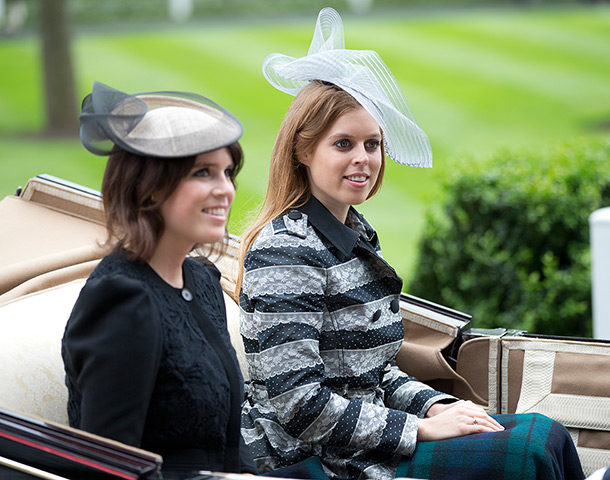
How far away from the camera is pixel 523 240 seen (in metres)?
5.27

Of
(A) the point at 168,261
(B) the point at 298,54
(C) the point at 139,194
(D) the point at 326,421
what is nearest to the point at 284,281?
(D) the point at 326,421

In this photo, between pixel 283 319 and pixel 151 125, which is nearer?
pixel 151 125

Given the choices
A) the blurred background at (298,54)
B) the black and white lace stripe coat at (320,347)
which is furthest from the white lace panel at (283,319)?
the blurred background at (298,54)

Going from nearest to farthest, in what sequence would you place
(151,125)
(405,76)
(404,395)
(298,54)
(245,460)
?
1. (151,125)
2. (245,460)
3. (404,395)
4. (298,54)
5. (405,76)

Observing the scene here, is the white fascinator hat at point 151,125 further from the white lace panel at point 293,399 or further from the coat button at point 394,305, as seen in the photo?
the coat button at point 394,305

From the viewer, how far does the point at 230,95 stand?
539 inches

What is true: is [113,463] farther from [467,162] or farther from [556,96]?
[556,96]

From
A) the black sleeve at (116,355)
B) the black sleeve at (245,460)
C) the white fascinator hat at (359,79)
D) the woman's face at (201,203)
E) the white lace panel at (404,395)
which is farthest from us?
the white lace panel at (404,395)

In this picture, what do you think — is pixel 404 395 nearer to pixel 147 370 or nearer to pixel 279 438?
pixel 279 438

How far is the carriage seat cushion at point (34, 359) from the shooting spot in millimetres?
2232

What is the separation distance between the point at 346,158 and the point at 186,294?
72 cm

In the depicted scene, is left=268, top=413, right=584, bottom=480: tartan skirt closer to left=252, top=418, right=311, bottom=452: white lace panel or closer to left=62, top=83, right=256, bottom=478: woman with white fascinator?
left=252, top=418, right=311, bottom=452: white lace panel

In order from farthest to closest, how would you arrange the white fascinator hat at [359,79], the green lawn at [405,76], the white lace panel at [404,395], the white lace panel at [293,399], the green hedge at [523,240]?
the green lawn at [405,76] → the green hedge at [523,240] → the white lace panel at [404,395] → the white fascinator hat at [359,79] → the white lace panel at [293,399]

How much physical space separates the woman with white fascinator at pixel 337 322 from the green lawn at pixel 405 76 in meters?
8.03
